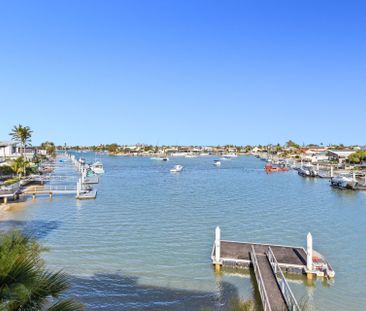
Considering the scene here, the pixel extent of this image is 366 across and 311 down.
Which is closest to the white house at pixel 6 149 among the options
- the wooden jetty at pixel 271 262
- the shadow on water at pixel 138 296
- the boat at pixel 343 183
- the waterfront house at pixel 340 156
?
the boat at pixel 343 183

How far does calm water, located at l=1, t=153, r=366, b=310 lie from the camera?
16688 millimetres

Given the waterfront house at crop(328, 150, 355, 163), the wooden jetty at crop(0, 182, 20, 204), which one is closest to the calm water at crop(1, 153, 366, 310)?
the wooden jetty at crop(0, 182, 20, 204)

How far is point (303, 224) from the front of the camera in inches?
1288

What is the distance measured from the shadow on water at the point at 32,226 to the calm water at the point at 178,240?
9cm

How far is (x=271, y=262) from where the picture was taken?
59.9 feet

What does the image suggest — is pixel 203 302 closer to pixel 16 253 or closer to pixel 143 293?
pixel 143 293

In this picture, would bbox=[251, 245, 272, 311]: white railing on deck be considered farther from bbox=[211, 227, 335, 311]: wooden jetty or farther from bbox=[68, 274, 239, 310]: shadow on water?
bbox=[68, 274, 239, 310]: shadow on water

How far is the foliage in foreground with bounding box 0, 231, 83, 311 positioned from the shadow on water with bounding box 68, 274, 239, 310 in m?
10.5

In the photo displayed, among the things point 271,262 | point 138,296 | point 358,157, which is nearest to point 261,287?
point 271,262

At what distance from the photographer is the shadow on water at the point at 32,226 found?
94.8 ft

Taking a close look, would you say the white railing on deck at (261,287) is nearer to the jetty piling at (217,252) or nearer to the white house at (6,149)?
the jetty piling at (217,252)

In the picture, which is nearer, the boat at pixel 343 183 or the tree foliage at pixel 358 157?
the boat at pixel 343 183

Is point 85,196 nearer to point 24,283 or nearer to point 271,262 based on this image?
point 271,262

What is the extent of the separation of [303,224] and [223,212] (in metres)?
8.60
